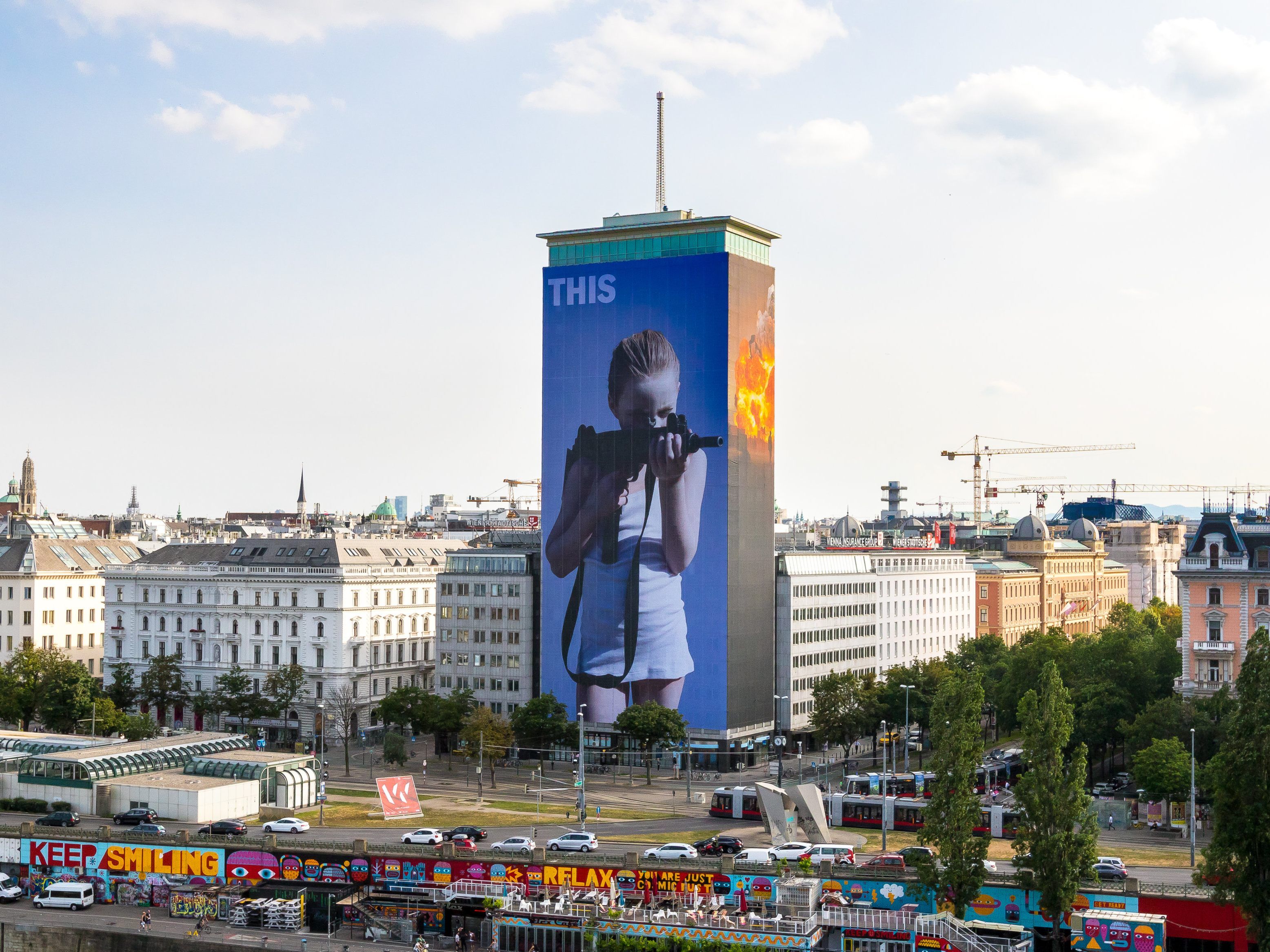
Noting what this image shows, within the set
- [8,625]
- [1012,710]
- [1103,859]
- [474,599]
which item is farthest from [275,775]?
[8,625]

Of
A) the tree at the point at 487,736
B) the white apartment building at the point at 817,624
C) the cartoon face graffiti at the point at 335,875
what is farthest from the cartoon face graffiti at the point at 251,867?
the white apartment building at the point at 817,624

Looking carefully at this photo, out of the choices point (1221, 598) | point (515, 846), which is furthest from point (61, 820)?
point (1221, 598)

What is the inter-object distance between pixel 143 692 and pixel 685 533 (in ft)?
218

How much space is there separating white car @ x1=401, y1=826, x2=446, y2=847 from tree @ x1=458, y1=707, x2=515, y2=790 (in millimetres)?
35784

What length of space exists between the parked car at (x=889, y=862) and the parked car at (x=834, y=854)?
1.02m

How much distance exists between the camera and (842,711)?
490 feet

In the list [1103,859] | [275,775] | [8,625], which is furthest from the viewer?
[8,625]

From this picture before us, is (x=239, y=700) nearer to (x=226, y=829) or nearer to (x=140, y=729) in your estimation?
(x=140, y=729)

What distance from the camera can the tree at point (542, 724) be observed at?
147250mm

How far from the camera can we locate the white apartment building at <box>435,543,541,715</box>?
165m

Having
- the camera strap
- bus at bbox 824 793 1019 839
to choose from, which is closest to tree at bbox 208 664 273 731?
the camera strap

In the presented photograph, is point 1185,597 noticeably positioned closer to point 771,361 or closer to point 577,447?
point 771,361

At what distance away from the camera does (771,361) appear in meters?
159

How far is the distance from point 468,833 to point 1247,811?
173 feet
